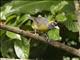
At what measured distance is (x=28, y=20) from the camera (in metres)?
0.92

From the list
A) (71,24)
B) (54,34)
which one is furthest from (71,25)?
(54,34)

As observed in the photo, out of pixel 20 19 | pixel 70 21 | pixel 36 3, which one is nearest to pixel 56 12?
pixel 70 21

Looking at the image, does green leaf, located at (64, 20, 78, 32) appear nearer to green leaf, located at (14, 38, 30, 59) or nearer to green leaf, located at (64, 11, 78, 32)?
green leaf, located at (64, 11, 78, 32)

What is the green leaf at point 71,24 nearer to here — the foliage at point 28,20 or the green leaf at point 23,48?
the foliage at point 28,20

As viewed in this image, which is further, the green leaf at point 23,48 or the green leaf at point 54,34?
the green leaf at point 23,48

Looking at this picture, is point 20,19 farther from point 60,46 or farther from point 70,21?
point 60,46

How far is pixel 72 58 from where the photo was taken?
3.30 ft

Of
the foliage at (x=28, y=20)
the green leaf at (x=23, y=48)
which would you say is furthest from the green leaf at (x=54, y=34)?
the green leaf at (x=23, y=48)

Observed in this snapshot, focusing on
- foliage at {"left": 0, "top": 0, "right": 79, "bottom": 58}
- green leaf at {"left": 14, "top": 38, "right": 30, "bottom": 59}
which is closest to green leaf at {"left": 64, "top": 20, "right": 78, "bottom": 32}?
foliage at {"left": 0, "top": 0, "right": 79, "bottom": 58}

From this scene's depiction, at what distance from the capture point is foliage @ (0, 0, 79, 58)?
2.37ft

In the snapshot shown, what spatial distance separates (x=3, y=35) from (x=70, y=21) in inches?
10.3

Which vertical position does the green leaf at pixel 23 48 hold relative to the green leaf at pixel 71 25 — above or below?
below

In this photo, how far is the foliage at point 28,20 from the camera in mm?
722

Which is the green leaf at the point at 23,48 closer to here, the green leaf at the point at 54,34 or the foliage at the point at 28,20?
the foliage at the point at 28,20
